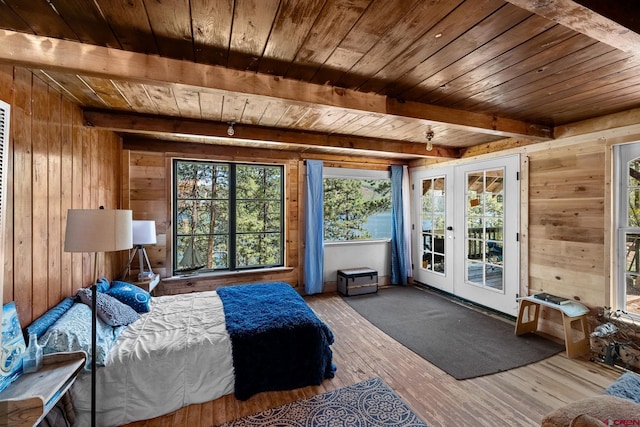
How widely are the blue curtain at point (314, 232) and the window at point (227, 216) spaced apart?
0.43 m

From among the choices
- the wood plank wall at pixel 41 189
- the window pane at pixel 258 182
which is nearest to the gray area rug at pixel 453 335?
the window pane at pixel 258 182

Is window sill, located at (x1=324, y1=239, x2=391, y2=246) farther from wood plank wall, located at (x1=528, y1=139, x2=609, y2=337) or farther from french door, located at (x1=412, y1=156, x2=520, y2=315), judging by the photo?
wood plank wall, located at (x1=528, y1=139, x2=609, y2=337)

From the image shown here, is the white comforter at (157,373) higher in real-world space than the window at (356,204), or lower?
lower

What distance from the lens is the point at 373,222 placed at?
5188 mm

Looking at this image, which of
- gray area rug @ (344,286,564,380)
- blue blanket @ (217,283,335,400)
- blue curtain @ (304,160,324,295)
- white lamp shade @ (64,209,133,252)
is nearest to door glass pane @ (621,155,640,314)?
gray area rug @ (344,286,564,380)

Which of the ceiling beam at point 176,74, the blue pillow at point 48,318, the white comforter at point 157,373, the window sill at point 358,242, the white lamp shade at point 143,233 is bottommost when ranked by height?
the white comforter at point 157,373

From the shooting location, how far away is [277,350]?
2.18m

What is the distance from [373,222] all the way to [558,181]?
2712 mm

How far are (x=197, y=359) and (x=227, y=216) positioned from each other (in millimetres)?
2487

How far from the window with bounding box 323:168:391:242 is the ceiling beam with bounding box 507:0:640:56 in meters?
3.69

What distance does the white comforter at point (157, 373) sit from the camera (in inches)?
71.6

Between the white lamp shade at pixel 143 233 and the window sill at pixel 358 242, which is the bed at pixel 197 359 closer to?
the white lamp shade at pixel 143 233

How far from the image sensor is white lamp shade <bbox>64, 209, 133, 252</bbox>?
5.32 ft

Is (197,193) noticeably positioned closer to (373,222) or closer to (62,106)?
(62,106)
